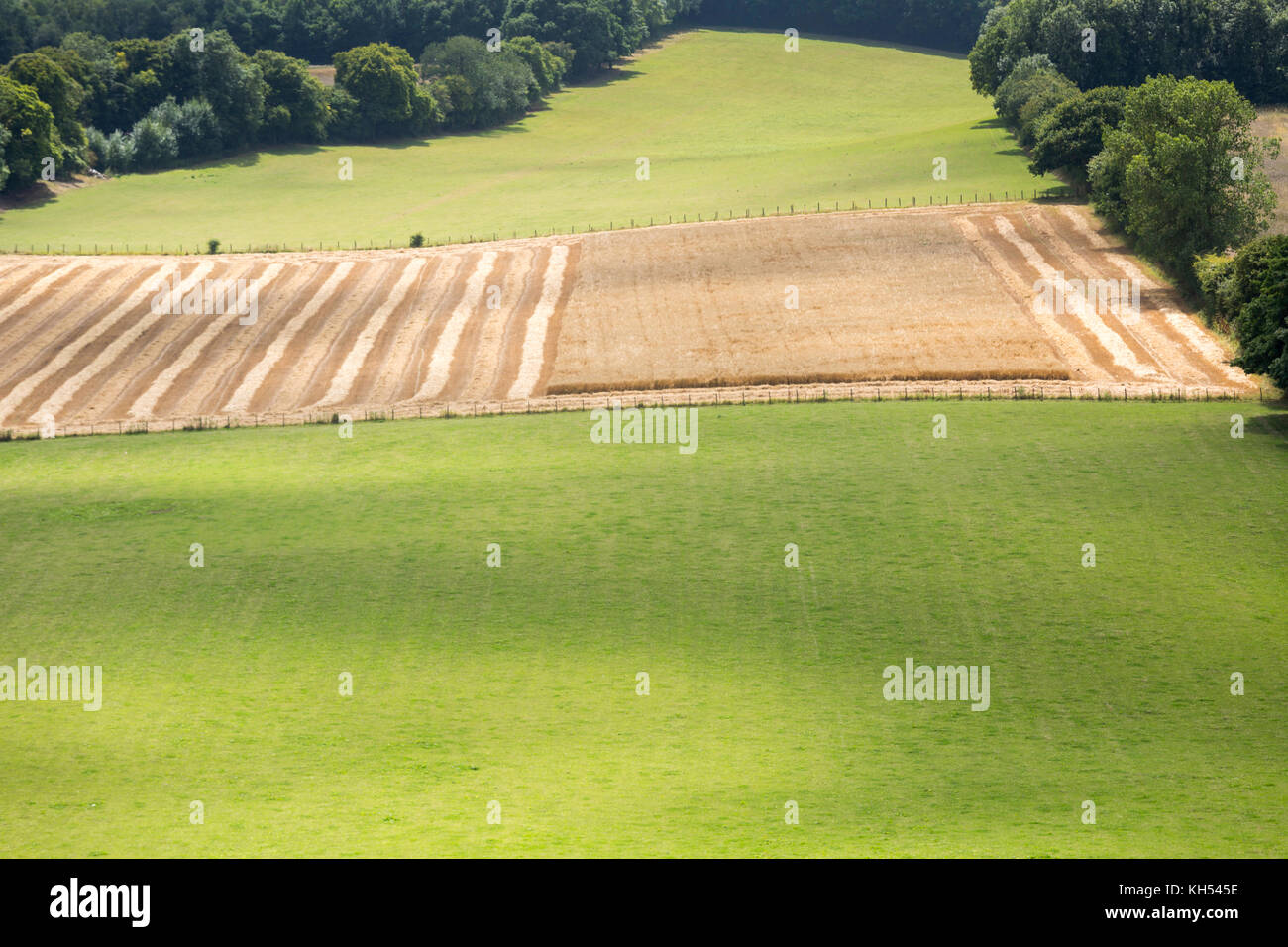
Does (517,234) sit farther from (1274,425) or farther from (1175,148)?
(1274,425)

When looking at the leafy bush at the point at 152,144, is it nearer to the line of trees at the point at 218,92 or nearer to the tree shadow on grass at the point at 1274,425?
the line of trees at the point at 218,92

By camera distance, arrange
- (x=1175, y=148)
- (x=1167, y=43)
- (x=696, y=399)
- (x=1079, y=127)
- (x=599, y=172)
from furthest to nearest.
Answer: (x=599, y=172) < (x=1167, y=43) < (x=1079, y=127) < (x=1175, y=148) < (x=696, y=399)

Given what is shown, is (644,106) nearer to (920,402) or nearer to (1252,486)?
(920,402)

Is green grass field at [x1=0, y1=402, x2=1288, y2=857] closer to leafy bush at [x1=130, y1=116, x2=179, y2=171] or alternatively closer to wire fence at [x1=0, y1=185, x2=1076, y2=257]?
wire fence at [x1=0, y1=185, x2=1076, y2=257]

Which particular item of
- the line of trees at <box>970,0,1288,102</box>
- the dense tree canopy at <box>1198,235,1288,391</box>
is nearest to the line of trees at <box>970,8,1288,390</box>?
the dense tree canopy at <box>1198,235,1288,391</box>

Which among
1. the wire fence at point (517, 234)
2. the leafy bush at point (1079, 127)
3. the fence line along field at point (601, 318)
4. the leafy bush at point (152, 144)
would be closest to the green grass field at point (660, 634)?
the fence line along field at point (601, 318)

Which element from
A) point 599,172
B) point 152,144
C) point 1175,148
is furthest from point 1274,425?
point 152,144
